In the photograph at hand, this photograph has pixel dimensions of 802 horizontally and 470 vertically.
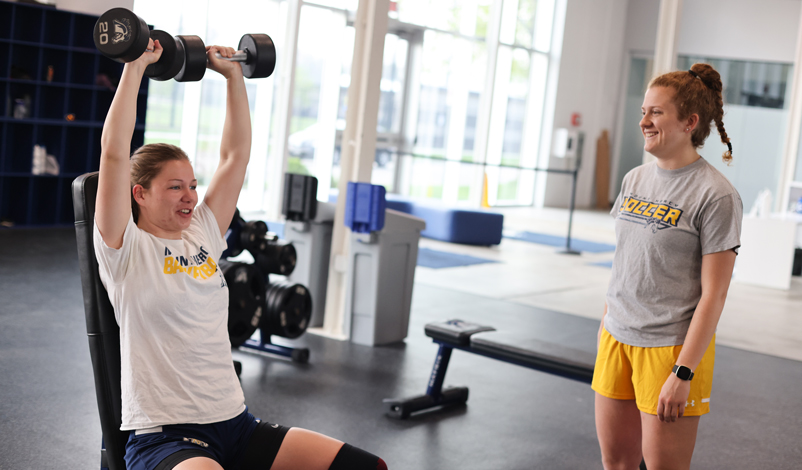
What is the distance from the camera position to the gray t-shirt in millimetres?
1619

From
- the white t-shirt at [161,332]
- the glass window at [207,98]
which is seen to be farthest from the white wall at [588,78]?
the white t-shirt at [161,332]

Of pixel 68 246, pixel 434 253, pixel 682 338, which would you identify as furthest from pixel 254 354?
pixel 434 253

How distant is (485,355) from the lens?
121 inches

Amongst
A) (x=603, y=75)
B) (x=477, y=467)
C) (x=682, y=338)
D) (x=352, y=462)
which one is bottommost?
(x=477, y=467)

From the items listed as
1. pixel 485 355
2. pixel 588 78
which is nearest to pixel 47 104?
pixel 485 355

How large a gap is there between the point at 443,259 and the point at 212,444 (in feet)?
19.1

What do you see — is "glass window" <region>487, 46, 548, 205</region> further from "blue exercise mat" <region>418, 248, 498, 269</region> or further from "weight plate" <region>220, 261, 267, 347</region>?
"weight plate" <region>220, 261, 267, 347</region>

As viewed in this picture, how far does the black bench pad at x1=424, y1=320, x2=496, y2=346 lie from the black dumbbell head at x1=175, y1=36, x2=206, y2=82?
73.3 inches

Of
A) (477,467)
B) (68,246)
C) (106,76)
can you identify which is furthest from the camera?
(106,76)

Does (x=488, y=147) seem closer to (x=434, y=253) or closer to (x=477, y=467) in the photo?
(x=434, y=253)

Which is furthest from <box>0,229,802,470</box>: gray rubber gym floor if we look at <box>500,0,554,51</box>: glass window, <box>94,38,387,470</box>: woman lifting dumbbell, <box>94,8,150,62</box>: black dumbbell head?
<box>500,0,554,51</box>: glass window

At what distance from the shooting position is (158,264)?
5.04ft

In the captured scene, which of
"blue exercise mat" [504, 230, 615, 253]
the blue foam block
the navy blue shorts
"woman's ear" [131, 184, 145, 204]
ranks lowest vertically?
"blue exercise mat" [504, 230, 615, 253]

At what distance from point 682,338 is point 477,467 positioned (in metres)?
1.25
